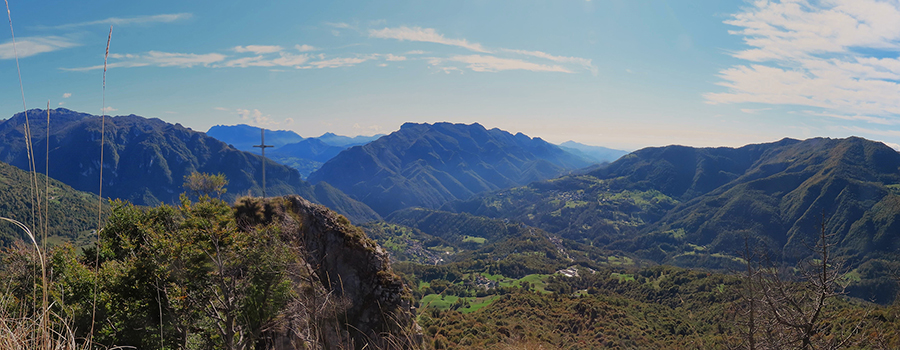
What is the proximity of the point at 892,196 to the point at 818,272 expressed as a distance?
234m

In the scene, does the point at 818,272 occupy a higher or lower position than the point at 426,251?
higher

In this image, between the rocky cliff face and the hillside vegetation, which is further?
the hillside vegetation

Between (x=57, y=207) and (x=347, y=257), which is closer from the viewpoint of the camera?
(x=347, y=257)

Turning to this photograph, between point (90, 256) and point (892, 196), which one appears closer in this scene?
point (90, 256)

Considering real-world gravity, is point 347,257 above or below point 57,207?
above

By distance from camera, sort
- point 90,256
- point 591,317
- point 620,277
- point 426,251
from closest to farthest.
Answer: point 90,256, point 591,317, point 620,277, point 426,251

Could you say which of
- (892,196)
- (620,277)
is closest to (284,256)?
(620,277)

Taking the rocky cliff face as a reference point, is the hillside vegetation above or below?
below

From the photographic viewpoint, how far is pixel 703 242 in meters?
190

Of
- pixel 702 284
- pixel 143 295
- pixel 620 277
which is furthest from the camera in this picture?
pixel 620 277

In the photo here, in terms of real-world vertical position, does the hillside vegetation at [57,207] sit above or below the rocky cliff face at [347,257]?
below

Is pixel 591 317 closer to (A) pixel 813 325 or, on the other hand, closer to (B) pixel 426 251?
(A) pixel 813 325

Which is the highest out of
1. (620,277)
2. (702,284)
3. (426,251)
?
(702,284)

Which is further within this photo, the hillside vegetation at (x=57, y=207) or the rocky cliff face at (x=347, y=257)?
the hillside vegetation at (x=57, y=207)
